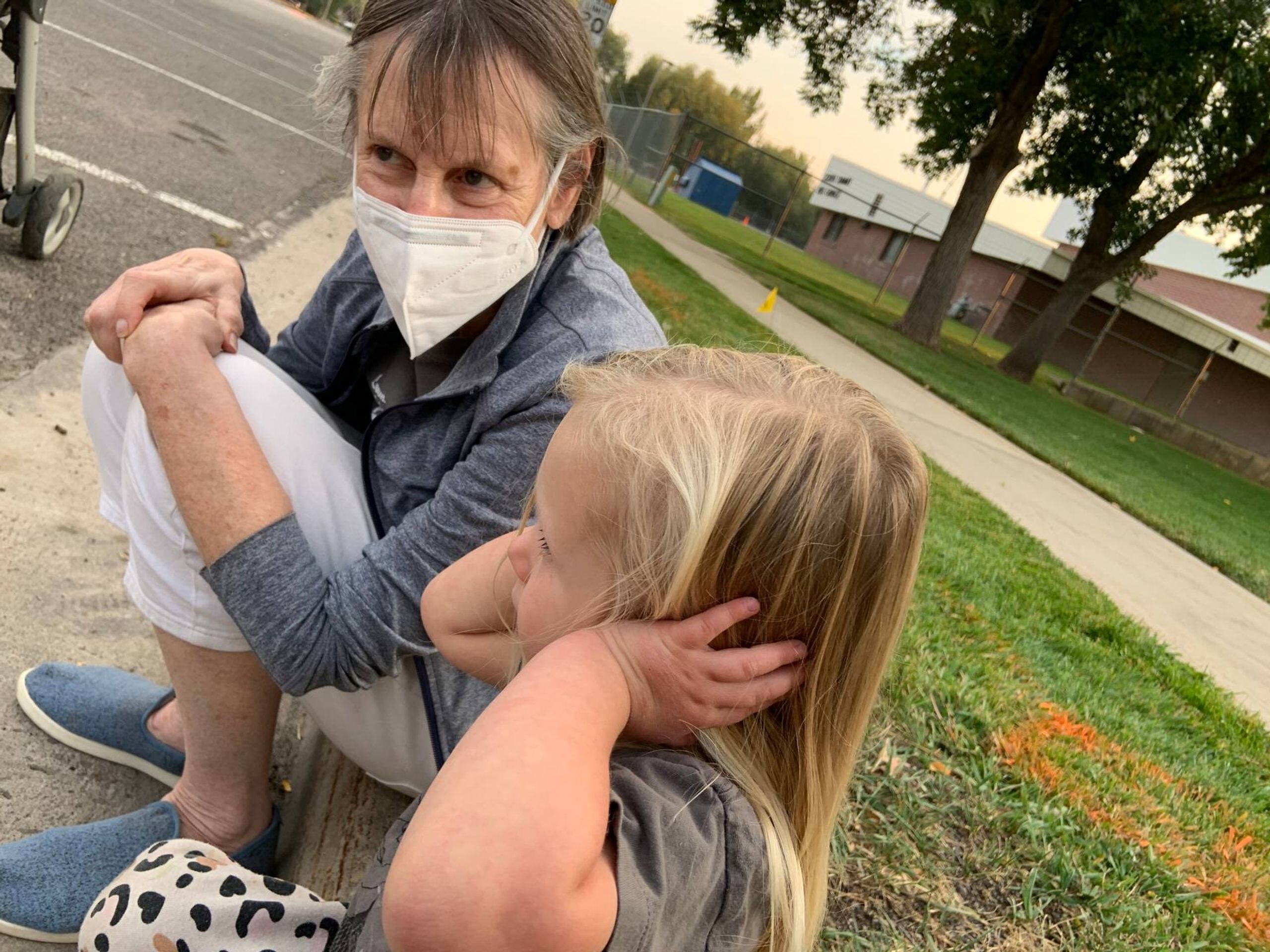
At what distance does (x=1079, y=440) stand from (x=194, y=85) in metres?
10.3

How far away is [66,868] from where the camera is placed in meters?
1.48

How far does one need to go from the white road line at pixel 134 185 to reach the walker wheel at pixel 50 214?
4.25 feet

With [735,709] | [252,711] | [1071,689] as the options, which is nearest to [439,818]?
[735,709]

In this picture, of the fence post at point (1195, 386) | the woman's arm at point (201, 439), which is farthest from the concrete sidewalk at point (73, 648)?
the fence post at point (1195, 386)

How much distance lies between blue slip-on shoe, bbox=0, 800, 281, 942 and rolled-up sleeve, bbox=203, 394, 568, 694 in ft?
1.13

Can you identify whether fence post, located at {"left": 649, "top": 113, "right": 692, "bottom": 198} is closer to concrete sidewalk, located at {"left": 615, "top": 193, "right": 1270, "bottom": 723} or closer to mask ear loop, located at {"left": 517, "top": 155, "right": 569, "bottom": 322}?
concrete sidewalk, located at {"left": 615, "top": 193, "right": 1270, "bottom": 723}

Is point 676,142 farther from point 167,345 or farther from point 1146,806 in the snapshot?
point 167,345

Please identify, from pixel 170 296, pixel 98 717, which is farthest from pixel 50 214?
pixel 98 717

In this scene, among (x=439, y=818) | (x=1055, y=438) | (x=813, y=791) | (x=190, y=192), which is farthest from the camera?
(x=1055, y=438)

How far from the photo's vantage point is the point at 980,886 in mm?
1836

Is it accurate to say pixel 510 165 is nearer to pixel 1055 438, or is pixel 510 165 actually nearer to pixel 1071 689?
pixel 1071 689

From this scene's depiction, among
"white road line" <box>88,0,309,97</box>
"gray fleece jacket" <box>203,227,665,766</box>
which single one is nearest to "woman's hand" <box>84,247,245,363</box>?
"gray fleece jacket" <box>203,227,665,766</box>

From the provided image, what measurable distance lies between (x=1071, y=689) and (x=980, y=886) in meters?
1.37

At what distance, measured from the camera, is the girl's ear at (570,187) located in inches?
68.5
